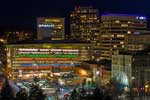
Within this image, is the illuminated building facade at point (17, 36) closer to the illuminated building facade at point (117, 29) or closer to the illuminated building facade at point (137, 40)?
the illuminated building facade at point (117, 29)

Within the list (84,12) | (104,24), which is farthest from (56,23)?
(84,12)

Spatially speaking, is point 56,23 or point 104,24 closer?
point 104,24

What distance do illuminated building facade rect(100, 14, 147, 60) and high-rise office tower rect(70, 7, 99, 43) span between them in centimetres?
1615

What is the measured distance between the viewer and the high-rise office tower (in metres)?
138

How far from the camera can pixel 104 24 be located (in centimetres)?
11538

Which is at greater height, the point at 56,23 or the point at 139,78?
the point at 56,23

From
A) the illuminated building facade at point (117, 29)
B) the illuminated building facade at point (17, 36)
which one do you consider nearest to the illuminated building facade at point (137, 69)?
the illuminated building facade at point (117, 29)

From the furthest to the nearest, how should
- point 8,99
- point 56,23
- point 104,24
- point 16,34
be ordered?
point 16,34 < point 56,23 < point 104,24 < point 8,99

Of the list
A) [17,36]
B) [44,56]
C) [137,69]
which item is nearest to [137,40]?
[44,56]

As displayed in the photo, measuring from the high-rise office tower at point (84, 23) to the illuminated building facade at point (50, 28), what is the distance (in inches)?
397

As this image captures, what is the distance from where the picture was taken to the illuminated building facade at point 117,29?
110438mm

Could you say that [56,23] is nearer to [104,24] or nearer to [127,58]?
[104,24]

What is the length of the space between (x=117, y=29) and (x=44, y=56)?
1023 inches

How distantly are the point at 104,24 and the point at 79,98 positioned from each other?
68.3m
